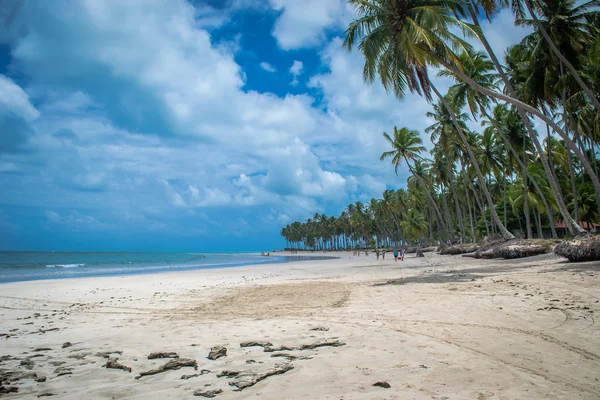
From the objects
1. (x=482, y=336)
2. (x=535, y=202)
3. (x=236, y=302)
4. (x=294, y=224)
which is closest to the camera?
(x=482, y=336)

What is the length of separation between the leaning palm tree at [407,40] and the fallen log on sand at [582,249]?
5341 millimetres

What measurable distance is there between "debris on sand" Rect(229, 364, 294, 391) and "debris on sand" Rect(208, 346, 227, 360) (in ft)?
2.38

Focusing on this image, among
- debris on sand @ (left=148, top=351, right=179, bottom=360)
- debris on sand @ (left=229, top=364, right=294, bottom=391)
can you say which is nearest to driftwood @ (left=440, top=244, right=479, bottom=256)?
debris on sand @ (left=229, top=364, right=294, bottom=391)

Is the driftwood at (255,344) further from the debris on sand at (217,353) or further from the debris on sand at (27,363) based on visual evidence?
the debris on sand at (27,363)

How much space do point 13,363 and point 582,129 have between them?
101 feet

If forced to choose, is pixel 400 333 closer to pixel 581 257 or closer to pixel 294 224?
pixel 581 257

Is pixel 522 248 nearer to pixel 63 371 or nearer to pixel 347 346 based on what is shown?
pixel 347 346

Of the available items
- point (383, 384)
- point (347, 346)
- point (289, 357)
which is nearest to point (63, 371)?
point (289, 357)

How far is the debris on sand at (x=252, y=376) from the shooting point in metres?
3.37

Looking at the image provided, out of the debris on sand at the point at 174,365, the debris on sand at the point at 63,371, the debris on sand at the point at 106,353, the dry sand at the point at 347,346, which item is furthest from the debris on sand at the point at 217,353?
the debris on sand at the point at 63,371

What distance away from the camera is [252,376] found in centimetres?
358

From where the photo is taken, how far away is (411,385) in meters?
3.17

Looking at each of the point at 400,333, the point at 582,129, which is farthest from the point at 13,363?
the point at 582,129

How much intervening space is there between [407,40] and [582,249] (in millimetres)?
10529
